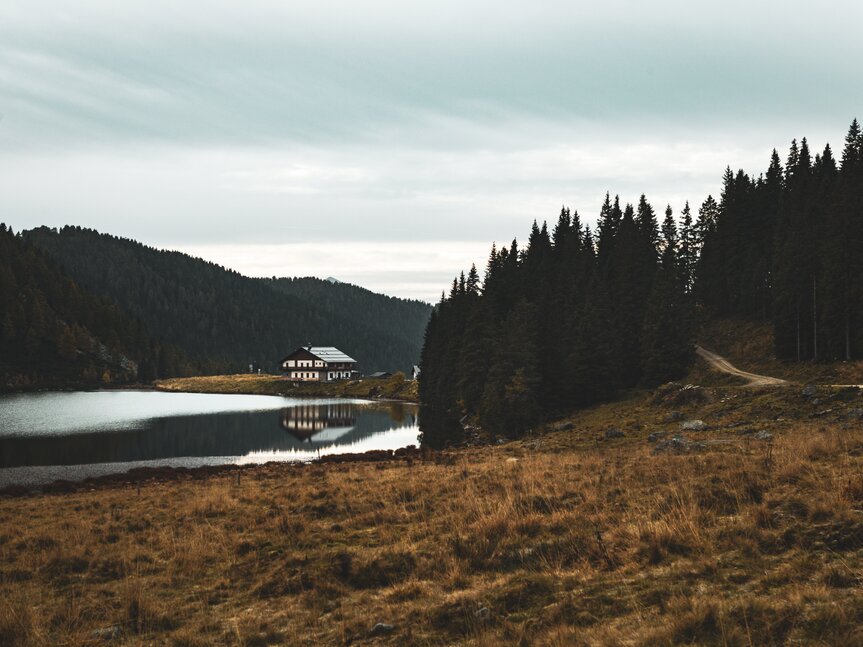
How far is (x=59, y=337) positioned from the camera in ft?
545

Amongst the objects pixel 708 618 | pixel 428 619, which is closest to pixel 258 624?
pixel 428 619

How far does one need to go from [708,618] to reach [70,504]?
28.5 metres

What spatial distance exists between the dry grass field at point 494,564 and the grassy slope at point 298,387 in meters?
104

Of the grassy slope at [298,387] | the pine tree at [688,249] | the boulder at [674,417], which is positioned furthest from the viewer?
the grassy slope at [298,387]

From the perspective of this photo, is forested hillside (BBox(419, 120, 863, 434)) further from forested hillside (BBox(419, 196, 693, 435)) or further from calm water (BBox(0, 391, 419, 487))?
calm water (BBox(0, 391, 419, 487))

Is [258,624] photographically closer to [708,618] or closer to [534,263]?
[708,618]

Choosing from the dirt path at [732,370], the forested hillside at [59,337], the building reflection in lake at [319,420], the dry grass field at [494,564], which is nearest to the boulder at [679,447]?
the dry grass field at [494,564]

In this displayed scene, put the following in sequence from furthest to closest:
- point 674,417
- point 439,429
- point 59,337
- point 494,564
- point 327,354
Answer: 1. point 327,354
2. point 59,337
3. point 439,429
4. point 674,417
5. point 494,564

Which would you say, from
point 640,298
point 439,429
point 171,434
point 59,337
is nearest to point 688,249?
point 640,298

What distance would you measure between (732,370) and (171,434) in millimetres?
60133

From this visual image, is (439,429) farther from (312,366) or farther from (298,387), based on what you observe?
(312,366)

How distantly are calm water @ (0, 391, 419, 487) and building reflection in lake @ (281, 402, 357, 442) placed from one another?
13 centimetres

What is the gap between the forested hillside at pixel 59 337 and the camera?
154m

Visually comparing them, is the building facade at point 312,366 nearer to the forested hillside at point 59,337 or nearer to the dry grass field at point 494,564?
the forested hillside at point 59,337
